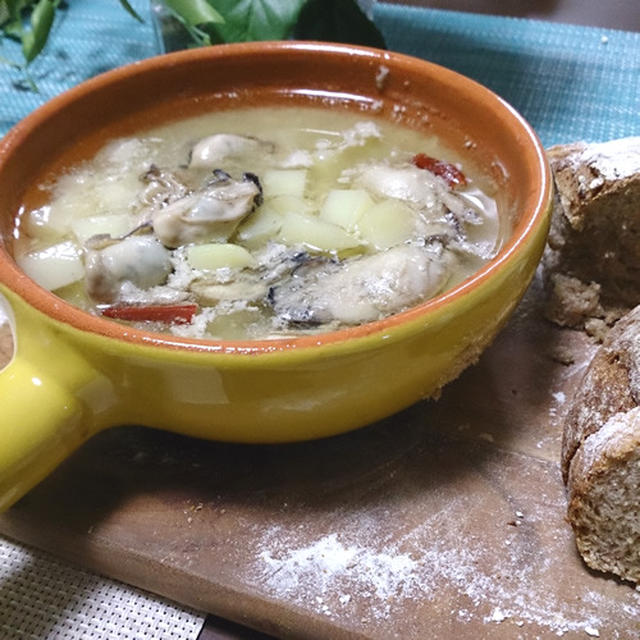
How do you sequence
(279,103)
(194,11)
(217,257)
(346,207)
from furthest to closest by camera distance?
1. (194,11)
2. (279,103)
3. (346,207)
4. (217,257)

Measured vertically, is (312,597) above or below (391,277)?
below

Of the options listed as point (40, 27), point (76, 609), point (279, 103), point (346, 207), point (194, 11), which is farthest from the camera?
point (40, 27)

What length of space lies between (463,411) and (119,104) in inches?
32.2

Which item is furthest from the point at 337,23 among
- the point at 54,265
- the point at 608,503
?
the point at 608,503

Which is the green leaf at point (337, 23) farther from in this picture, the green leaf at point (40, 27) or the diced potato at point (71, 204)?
the diced potato at point (71, 204)

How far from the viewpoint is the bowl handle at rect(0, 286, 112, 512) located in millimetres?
955

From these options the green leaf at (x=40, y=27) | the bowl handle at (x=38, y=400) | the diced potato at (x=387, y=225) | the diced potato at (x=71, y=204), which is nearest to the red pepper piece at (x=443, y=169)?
the diced potato at (x=387, y=225)

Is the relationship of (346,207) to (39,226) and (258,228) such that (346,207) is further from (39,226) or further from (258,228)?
(39,226)

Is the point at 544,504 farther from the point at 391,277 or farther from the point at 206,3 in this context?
the point at 206,3

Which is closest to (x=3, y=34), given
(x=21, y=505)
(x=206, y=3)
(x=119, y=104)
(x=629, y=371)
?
(x=206, y=3)

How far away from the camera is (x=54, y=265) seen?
4.06 feet

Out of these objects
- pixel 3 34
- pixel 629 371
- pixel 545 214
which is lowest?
pixel 3 34

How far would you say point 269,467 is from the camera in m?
1.13

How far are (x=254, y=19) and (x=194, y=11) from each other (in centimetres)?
16
